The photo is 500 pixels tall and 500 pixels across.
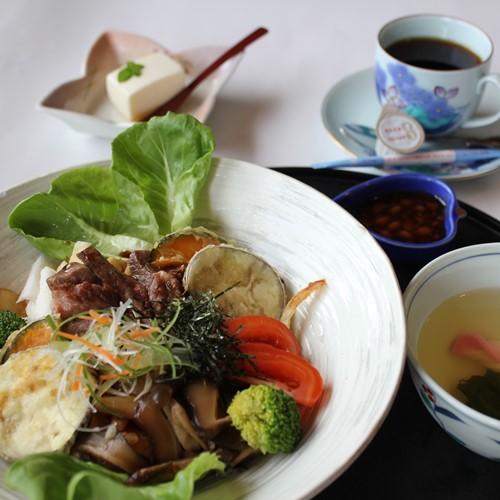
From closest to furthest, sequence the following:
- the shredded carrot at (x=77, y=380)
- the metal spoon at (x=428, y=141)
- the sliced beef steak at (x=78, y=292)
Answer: the shredded carrot at (x=77, y=380)
the sliced beef steak at (x=78, y=292)
the metal spoon at (x=428, y=141)

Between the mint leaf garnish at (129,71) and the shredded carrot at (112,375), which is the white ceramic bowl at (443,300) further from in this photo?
the mint leaf garnish at (129,71)

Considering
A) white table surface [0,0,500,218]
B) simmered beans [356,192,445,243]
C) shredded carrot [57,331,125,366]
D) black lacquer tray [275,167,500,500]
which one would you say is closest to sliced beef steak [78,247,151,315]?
shredded carrot [57,331,125,366]

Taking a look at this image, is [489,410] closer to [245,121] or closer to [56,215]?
[56,215]

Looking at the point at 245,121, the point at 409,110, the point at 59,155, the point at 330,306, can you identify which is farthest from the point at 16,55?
the point at 330,306

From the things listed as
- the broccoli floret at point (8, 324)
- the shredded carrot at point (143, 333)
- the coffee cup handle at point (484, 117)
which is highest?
the broccoli floret at point (8, 324)

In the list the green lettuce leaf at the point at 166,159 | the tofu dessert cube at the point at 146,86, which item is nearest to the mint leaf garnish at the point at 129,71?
the tofu dessert cube at the point at 146,86

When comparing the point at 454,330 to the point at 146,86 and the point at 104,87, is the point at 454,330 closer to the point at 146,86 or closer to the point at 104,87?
the point at 146,86
